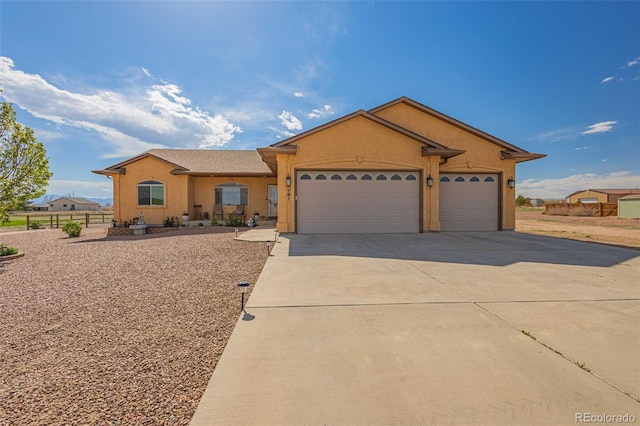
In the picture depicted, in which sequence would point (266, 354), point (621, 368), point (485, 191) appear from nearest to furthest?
1. point (621, 368)
2. point (266, 354)
3. point (485, 191)

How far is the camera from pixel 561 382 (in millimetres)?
2256

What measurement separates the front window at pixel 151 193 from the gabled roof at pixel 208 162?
1.24 m

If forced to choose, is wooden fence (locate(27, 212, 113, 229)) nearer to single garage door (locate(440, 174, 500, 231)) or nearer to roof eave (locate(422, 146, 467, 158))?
roof eave (locate(422, 146, 467, 158))

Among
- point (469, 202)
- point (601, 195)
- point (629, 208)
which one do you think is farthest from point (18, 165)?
Result: point (601, 195)

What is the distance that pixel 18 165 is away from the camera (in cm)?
877

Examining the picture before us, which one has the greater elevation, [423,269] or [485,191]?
[485,191]

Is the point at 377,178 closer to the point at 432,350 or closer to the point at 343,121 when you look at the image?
the point at 343,121

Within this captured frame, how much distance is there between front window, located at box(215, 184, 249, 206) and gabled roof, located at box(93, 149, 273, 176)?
1.19 metres

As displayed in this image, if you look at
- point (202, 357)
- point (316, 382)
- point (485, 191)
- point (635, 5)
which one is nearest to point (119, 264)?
point (202, 357)

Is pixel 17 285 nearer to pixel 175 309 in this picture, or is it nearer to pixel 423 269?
pixel 175 309

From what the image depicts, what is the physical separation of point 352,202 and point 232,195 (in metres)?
8.72

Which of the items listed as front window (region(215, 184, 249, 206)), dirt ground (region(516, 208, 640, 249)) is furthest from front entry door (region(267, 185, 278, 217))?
dirt ground (region(516, 208, 640, 249))

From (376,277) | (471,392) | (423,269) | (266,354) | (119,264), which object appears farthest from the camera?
(119,264)

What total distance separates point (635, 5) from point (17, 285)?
20.0 meters
